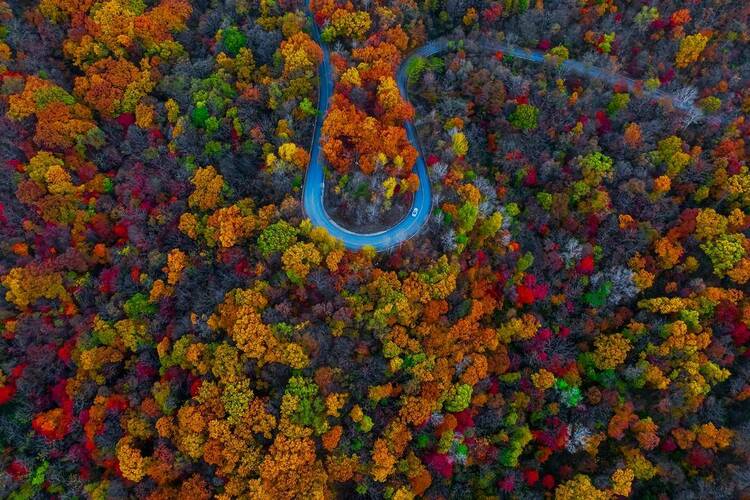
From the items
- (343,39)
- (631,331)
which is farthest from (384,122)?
(631,331)

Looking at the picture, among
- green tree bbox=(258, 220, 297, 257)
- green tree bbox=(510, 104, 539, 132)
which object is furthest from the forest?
green tree bbox=(510, 104, 539, 132)

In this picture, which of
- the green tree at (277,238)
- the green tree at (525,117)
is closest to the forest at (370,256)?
the green tree at (277,238)

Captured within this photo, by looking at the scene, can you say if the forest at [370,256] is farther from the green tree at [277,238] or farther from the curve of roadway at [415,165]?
the curve of roadway at [415,165]

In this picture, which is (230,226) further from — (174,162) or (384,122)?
(384,122)

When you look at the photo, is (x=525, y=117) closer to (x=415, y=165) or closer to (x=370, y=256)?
(x=415, y=165)

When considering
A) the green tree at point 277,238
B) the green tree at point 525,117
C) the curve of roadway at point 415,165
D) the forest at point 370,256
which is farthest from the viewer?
the green tree at point 525,117
